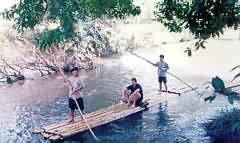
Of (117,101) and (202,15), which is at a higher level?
(202,15)

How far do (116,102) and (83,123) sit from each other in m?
4.51

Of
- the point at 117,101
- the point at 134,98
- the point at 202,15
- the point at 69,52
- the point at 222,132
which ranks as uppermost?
the point at 202,15

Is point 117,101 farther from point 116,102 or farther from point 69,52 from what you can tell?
point 69,52

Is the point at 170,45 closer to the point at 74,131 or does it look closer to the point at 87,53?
the point at 87,53

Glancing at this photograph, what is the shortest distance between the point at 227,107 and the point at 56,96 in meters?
7.20

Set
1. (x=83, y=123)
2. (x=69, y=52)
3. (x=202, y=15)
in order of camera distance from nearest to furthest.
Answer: (x=202, y=15) → (x=83, y=123) → (x=69, y=52)

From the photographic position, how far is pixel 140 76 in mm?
23141

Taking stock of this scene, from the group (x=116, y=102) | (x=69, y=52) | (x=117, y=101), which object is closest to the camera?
(x=116, y=102)

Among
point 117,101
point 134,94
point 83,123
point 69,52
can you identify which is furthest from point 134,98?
point 69,52

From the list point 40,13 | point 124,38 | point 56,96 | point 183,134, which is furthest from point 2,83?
point 124,38

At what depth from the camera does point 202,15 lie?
6758 millimetres

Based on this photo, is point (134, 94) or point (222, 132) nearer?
point (222, 132)

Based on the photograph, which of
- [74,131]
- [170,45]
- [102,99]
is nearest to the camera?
[74,131]

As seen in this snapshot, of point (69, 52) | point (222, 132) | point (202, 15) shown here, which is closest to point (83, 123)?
point (222, 132)
